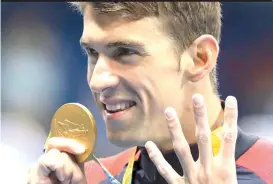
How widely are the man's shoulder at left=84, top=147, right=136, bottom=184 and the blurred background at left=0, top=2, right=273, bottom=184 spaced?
0.26 m

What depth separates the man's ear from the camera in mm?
1226

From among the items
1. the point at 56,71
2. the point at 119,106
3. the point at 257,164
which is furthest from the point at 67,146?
the point at 56,71

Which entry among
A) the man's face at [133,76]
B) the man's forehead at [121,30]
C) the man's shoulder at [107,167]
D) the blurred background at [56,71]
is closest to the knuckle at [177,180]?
the man's face at [133,76]

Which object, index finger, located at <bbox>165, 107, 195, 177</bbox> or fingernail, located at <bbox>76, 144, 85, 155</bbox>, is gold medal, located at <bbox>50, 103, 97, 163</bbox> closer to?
fingernail, located at <bbox>76, 144, 85, 155</bbox>

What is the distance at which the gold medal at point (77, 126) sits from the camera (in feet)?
3.82

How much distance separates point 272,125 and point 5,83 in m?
1.02

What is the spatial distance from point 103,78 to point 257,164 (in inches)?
17.1

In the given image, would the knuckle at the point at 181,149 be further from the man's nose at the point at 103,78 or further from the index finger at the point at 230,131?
the man's nose at the point at 103,78

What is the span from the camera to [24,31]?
1937 mm

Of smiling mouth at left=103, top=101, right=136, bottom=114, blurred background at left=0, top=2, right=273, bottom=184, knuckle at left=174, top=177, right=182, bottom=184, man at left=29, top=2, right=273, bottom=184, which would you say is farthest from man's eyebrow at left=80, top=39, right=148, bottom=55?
blurred background at left=0, top=2, right=273, bottom=184

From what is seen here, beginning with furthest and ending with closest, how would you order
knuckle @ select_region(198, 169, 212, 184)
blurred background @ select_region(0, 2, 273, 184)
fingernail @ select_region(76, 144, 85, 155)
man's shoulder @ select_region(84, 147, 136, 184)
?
blurred background @ select_region(0, 2, 273, 184), man's shoulder @ select_region(84, 147, 136, 184), fingernail @ select_region(76, 144, 85, 155), knuckle @ select_region(198, 169, 212, 184)

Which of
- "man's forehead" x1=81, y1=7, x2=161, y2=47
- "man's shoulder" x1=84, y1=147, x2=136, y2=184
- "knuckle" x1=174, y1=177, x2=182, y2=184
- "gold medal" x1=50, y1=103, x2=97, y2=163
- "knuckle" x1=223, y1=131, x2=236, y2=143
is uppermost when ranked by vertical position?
"man's forehead" x1=81, y1=7, x2=161, y2=47

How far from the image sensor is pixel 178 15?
1.23 meters

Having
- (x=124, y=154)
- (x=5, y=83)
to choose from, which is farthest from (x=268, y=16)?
(x=5, y=83)
